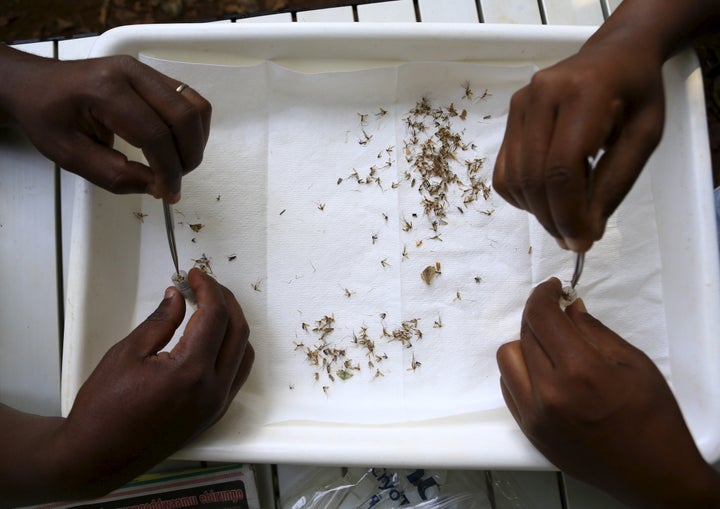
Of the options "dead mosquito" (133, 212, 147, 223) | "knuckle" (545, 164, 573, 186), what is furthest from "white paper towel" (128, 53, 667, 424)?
"knuckle" (545, 164, 573, 186)

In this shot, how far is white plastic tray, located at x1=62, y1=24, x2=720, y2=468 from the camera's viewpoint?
602 mm

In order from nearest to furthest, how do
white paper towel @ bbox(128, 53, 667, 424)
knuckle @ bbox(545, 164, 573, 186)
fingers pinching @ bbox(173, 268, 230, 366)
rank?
knuckle @ bbox(545, 164, 573, 186) < fingers pinching @ bbox(173, 268, 230, 366) < white paper towel @ bbox(128, 53, 667, 424)

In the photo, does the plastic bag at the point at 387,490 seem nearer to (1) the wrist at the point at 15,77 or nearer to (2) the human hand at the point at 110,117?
(2) the human hand at the point at 110,117

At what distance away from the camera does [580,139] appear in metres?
0.47

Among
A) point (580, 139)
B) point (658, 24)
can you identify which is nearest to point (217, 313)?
point (580, 139)

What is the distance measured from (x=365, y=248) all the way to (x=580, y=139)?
0.32 m

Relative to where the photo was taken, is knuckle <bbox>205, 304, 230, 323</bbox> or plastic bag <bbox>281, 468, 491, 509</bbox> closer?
knuckle <bbox>205, 304, 230, 323</bbox>

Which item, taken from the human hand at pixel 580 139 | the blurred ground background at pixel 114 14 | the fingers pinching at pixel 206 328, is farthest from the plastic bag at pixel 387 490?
the blurred ground background at pixel 114 14

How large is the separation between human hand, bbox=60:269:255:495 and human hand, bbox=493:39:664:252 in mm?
341

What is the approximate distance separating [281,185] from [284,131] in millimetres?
72

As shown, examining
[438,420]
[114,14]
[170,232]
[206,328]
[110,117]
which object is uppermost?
[114,14]

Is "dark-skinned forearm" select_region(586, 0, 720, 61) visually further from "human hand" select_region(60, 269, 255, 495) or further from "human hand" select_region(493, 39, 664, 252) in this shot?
"human hand" select_region(60, 269, 255, 495)

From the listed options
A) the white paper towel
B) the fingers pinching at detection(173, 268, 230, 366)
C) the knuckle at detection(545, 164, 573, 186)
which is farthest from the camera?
the white paper towel

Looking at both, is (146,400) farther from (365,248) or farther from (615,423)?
(615,423)
